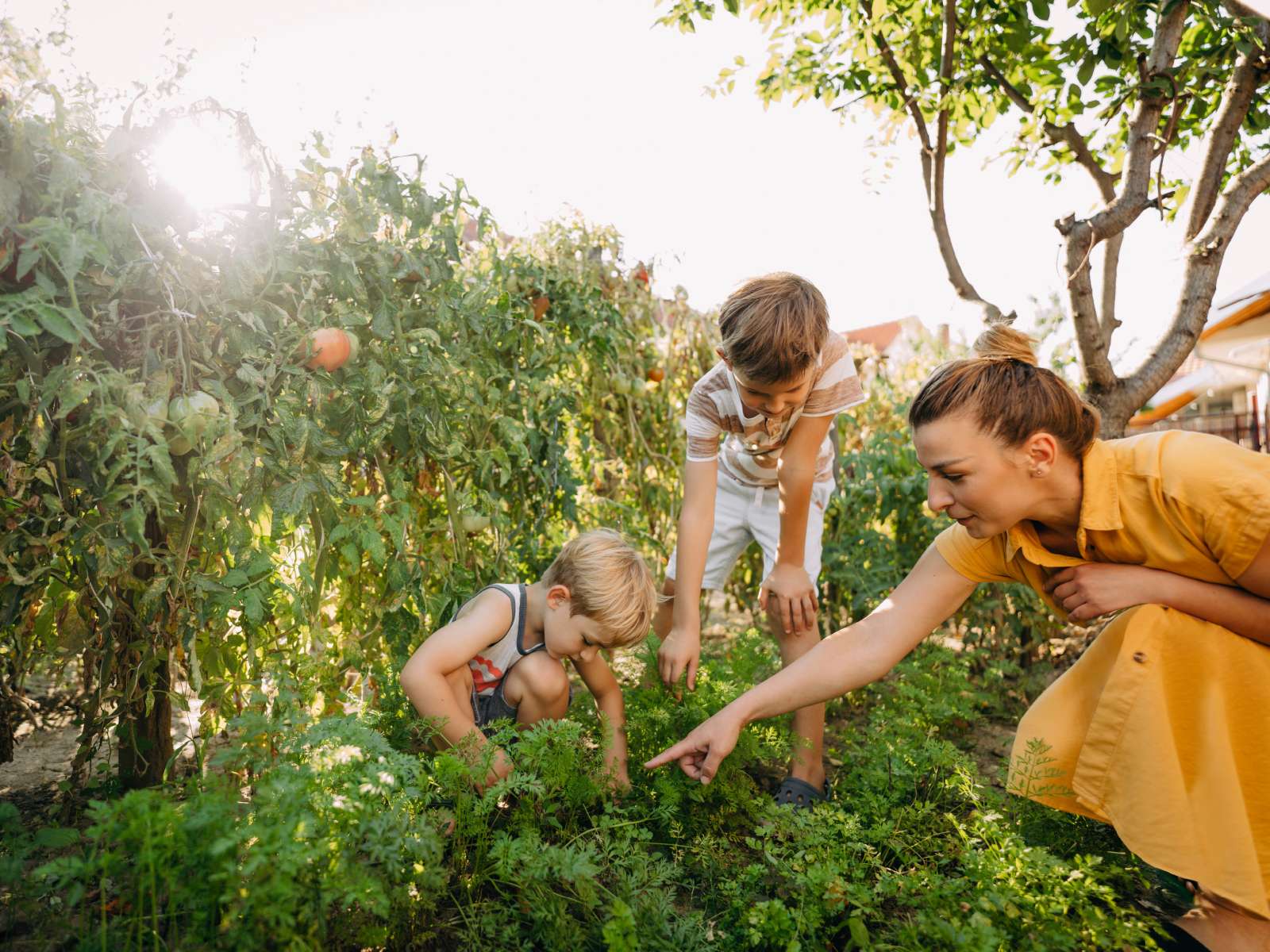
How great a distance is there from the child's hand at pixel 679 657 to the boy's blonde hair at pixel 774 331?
29.1 inches

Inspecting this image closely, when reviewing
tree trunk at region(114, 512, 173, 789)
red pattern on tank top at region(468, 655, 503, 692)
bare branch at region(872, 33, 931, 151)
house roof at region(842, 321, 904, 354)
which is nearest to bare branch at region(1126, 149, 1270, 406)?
bare branch at region(872, 33, 931, 151)

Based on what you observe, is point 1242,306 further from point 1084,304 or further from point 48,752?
Result: point 48,752

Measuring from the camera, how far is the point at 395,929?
147cm

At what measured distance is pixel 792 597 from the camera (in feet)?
8.13

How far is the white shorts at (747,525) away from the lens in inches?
110

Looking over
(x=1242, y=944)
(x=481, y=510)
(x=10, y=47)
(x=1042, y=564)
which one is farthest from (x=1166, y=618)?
(x=10, y=47)

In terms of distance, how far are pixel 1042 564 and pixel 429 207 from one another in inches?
71.7

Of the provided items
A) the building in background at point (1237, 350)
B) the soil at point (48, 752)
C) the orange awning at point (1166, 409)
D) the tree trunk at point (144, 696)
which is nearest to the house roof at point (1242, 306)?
the building in background at point (1237, 350)

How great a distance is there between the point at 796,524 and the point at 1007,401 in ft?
2.71

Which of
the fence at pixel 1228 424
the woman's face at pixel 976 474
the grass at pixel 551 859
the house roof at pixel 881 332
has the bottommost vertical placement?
the grass at pixel 551 859

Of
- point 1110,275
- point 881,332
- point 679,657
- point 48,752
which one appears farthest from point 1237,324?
point 881,332

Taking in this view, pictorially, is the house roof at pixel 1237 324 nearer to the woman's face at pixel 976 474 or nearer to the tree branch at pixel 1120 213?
the tree branch at pixel 1120 213

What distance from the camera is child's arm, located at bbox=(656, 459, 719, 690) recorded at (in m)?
2.33

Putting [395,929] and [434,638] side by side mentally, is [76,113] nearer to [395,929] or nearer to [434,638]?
[434,638]
